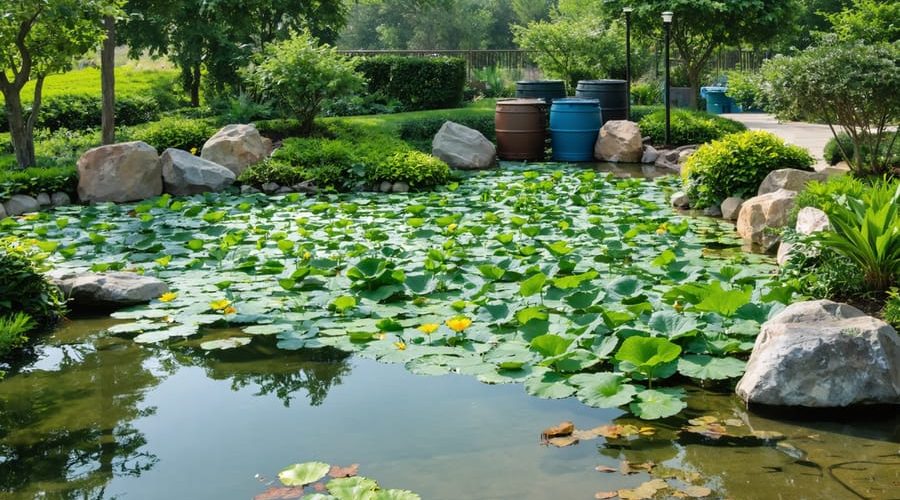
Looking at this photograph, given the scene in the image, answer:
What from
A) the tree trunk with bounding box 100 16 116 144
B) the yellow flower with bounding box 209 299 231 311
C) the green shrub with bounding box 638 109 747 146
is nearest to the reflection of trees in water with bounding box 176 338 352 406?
the yellow flower with bounding box 209 299 231 311

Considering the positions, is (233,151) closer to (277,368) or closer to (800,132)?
(277,368)

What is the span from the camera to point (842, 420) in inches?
135

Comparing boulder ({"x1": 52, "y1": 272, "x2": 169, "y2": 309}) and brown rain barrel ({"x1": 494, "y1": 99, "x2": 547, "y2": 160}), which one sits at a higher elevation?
brown rain barrel ({"x1": 494, "y1": 99, "x2": 547, "y2": 160})

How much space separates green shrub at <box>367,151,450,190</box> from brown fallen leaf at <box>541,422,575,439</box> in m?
5.93

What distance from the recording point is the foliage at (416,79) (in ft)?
51.1

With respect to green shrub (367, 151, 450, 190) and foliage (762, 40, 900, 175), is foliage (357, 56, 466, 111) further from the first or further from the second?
foliage (762, 40, 900, 175)

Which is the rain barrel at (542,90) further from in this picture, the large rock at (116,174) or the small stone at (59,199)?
the small stone at (59,199)

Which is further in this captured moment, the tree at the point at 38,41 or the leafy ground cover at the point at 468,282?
the tree at the point at 38,41

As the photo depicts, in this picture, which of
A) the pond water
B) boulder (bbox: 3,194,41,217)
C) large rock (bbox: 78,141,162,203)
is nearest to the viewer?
the pond water

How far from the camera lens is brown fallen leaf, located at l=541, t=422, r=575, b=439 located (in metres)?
3.34

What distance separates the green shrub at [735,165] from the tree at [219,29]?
849 cm

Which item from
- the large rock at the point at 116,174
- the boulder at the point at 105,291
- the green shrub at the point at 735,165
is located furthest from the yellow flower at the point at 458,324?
the large rock at the point at 116,174

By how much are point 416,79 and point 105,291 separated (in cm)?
1107

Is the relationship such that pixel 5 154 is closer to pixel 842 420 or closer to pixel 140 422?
pixel 140 422
